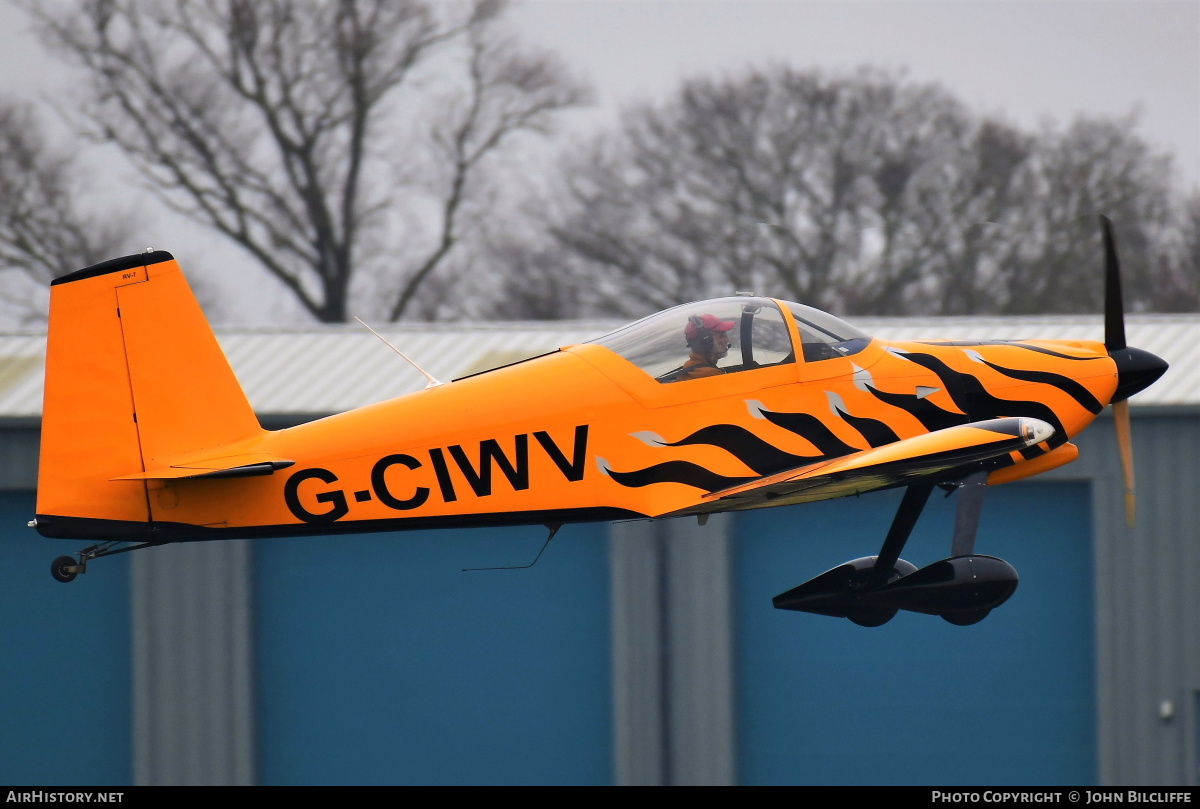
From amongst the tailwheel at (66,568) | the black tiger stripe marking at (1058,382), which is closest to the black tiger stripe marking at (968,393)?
the black tiger stripe marking at (1058,382)

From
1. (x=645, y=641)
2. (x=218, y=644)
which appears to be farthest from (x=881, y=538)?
(x=218, y=644)

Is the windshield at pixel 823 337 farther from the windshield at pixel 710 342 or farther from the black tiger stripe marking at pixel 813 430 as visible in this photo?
the black tiger stripe marking at pixel 813 430

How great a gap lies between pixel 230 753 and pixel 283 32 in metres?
20.9

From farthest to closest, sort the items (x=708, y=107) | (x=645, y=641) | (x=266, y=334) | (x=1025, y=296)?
(x=708, y=107) → (x=1025, y=296) → (x=266, y=334) → (x=645, y=641)

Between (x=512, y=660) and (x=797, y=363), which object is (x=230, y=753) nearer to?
(x=512, y=660)

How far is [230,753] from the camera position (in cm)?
1405

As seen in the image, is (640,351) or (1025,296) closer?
(640,351)

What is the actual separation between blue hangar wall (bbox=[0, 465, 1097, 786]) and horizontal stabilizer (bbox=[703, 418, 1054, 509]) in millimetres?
6184

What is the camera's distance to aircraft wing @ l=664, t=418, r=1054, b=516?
7.30m

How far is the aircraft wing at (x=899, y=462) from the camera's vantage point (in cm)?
730

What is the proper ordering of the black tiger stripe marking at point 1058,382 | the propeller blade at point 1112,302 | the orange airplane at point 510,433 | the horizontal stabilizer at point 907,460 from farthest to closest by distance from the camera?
the propeller blade at point 1112,302 → the black tiger stripe marking at point 1058,382 → the orange airplane at point 510,433 → the horizontal stabilizer at point 907,460

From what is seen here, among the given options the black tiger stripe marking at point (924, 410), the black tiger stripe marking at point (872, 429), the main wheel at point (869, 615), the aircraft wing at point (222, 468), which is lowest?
the main wheel at point (869, 615)

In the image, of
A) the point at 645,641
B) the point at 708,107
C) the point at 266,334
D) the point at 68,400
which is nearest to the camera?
the point at 68,400

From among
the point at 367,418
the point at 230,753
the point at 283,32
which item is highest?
the point at 283,32
